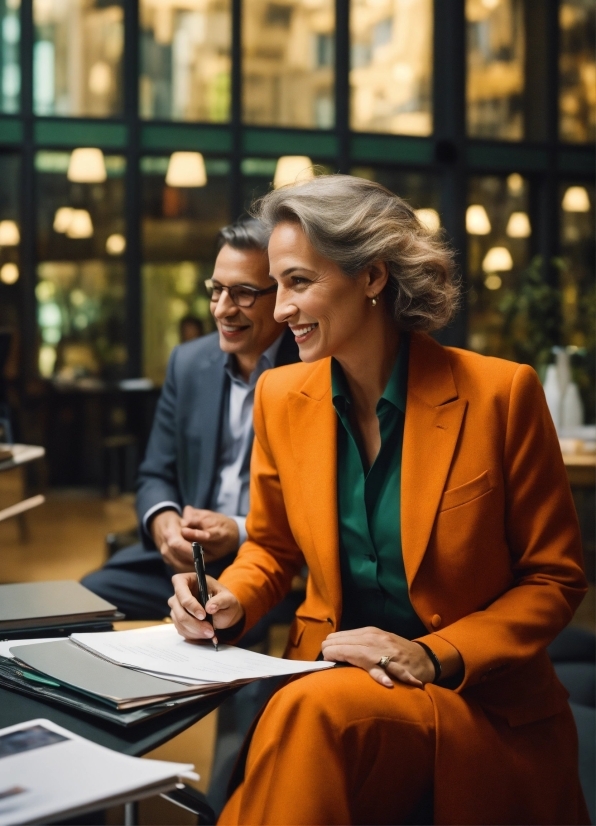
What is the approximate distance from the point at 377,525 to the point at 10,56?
30.6 feet

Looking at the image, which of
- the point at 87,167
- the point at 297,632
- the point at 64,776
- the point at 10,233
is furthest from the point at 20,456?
the point at 87,167

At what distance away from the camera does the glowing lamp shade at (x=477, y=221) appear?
11086 millimetres

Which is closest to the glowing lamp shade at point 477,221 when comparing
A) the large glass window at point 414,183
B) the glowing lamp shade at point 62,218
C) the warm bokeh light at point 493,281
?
the large glass window at point 414,183

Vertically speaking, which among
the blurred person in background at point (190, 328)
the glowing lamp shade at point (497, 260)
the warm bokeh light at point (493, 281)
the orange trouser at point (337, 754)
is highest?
the glowing lamp shade at point (497, 260)

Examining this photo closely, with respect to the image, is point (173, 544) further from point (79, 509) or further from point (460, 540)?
point (79, 509)

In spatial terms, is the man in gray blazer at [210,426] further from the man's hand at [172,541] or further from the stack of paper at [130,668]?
the stack of paper at [130,668]

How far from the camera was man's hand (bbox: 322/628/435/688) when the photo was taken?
4.95 ft

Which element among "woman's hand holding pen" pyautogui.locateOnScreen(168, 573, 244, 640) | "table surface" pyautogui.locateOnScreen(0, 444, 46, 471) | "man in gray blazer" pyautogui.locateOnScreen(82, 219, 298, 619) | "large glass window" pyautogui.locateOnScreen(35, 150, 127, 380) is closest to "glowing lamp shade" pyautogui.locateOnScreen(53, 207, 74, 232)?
"large glass window" pyautogui.locateOnScreen(35, 150, 127, 380)

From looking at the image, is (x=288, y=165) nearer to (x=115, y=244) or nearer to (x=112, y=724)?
(x=115, y=244)

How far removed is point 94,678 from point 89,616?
1.21ft

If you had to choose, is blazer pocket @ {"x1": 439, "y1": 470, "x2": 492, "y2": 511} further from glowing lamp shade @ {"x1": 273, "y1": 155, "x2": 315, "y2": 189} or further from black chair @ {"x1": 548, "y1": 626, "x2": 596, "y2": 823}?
glowing lamp shade @ {"x1": 273, "y1": 155, "x2": 315, "y2": 189}

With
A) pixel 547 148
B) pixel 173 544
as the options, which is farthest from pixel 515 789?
Answer: pixel 547 148

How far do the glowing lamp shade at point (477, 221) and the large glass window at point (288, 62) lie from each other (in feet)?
6.28

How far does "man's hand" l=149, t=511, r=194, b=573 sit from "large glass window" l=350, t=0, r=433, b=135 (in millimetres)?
8804
